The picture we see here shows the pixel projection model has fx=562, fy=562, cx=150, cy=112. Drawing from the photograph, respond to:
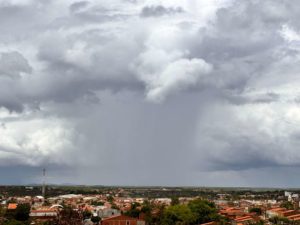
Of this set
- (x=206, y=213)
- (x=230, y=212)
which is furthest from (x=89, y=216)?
(x=230, y=212)

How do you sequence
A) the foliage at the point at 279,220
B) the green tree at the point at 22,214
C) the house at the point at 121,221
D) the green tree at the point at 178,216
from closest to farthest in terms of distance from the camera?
the green tree at the point at 178,216 < the house at the point at 121,221 < the green tree at the point at 22,214 < the foliage at the point at 279,220

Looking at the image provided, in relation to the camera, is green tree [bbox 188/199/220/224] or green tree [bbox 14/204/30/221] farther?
green tree [bbox 188/199/220/224]

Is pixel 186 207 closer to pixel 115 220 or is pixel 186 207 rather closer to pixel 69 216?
pixel 115 220

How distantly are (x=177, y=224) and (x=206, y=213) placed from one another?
40.4 ft

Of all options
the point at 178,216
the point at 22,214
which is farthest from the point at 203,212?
the point at 22,214

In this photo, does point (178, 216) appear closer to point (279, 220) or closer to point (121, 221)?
point (121, 221)

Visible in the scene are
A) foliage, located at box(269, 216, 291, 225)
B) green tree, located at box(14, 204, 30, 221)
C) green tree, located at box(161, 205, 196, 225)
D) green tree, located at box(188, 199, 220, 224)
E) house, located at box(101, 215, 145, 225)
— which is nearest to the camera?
green tree, located at box(161, 205, 196, 225)

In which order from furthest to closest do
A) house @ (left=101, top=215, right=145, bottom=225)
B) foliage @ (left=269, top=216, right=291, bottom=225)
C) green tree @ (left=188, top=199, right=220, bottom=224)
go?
1. foliage @ (left=269, top=216, right=291, bottom=225)
2. green tree @ (left=188, top=199, right=220, bottom=224)
3. house @ (left=101, top=215, right=145, bottom=225)

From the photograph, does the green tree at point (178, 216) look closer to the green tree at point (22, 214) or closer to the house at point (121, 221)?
the house at point (121, 221)

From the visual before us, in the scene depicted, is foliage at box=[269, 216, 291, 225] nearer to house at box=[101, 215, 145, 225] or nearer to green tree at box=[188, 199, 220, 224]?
green tree at box=[188, 199, 220, 224]

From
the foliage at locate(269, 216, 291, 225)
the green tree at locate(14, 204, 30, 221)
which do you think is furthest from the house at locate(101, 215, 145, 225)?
the foliage at locate(269, 216, 291, 225)

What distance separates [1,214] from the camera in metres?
90.0

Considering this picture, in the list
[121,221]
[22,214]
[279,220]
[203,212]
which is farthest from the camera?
[279,220]

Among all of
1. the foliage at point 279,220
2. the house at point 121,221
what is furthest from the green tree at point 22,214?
the foliage at point 279,220
